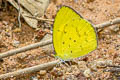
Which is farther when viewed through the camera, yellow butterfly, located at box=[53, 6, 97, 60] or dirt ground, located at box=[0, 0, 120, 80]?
dirt ground, located at box=[0, 0, 120, 80]

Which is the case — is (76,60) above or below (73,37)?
below

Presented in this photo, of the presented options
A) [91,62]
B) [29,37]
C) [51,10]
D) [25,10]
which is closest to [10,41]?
[29,37]

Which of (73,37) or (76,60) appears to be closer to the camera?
(73,37)

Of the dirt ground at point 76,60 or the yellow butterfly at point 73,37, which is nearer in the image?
the yellow butterfly at point 73,37

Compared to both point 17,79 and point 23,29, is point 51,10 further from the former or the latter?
point 17,79
